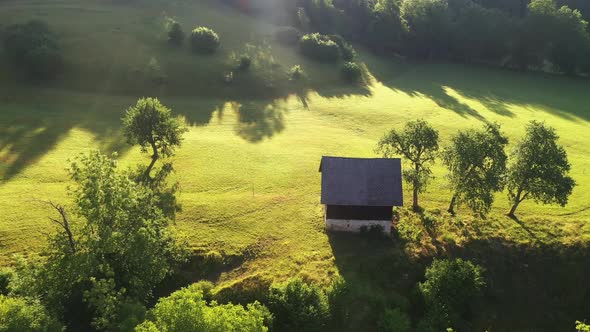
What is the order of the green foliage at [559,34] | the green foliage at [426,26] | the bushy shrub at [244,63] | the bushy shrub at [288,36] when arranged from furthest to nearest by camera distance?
the green foliage at [426,26] → the green foliage at [559,34] → the bushy shrub at [288,36] → the bushy shrub at [244,63]

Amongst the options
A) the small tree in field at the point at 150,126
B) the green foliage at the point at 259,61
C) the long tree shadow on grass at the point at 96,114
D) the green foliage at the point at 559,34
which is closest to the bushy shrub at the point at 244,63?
the green foliage at the point at 259,61

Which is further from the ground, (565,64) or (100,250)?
(565,64)

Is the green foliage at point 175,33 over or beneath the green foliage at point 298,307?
over

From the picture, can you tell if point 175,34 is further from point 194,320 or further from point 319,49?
point 194,320

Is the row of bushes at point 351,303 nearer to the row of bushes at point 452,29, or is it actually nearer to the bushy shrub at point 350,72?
the bushy shrub at point 350,72

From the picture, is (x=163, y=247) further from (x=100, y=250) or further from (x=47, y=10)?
(x=47, y=10)

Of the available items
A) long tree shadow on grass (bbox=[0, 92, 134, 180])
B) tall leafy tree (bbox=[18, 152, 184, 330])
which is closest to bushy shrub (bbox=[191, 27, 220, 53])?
long tree shadow on grass (bbox=[0, 92, 134, 180])

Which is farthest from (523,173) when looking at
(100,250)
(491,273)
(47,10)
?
(47,10)
